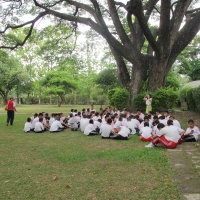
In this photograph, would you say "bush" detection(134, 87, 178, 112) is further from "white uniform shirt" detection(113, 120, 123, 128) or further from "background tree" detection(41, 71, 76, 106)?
"background tree" detection(41, 71, 76, 106)

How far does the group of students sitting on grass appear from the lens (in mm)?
6747

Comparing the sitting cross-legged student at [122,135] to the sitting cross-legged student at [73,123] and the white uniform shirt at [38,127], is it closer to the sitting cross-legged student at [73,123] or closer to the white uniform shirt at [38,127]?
the sitting cross-legged student at [73,123]

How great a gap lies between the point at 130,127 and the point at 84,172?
4.84 m

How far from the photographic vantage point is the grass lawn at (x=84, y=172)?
3.82 meters

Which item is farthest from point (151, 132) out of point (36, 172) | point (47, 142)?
point (36, 172)

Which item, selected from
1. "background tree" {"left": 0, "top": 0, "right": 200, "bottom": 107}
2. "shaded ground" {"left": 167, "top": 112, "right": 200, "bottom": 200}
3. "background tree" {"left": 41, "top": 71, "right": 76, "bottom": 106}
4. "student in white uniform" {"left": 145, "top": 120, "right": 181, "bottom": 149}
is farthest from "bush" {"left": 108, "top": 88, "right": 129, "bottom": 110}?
"background tree" {"left": 41, "top": 71, "right": 76, "bottom": 106}

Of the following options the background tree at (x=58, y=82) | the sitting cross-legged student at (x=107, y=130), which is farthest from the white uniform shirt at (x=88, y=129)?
the background tree at (x=58, y=82)

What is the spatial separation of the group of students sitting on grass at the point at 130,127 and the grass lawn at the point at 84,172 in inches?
19.4

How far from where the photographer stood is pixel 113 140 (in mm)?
8156

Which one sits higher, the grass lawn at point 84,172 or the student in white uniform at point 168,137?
the student in white uniform at point 168,137

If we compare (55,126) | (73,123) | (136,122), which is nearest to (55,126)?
(55,126)

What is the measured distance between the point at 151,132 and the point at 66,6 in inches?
481

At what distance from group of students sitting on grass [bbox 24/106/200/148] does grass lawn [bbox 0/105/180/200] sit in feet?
1.62

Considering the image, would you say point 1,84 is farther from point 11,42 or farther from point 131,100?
point 131,100
